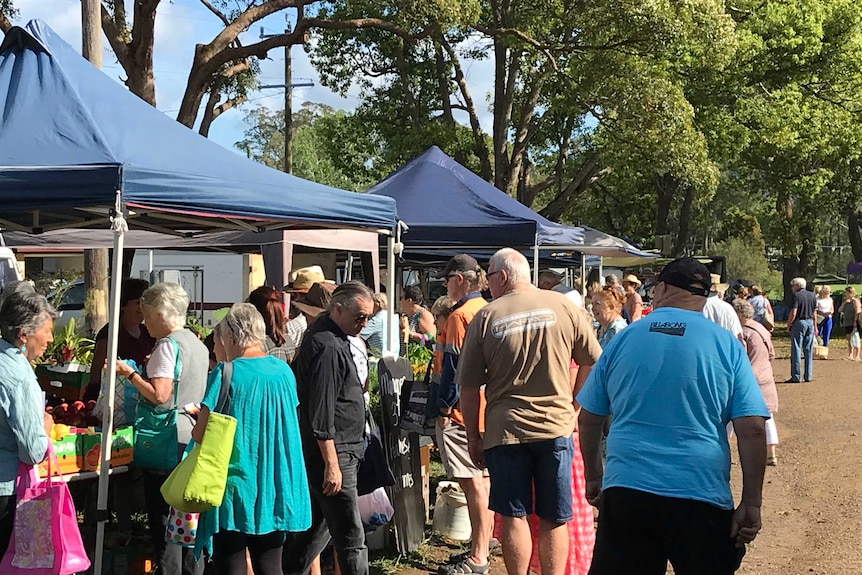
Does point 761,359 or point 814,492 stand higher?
point 761,359

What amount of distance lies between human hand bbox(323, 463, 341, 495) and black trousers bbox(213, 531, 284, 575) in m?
0.48

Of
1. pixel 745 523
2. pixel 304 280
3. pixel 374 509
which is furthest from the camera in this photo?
pixel 304 280

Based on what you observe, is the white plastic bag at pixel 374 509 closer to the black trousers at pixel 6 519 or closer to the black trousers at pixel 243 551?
the black trousers at pixel 243 551

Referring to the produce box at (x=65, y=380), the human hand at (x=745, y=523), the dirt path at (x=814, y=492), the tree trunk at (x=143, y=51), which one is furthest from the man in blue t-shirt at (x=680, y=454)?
the tree trunk at (x=143, y=51)

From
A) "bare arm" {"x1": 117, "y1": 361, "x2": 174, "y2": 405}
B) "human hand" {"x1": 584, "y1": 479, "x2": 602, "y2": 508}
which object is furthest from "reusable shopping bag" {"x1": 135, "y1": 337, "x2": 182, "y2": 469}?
"human hand" {"x1": 584, "y1": 479, "x2": 602, "y2": 508}

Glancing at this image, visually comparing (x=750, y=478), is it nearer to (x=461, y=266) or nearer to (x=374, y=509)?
(x=374, y=509)

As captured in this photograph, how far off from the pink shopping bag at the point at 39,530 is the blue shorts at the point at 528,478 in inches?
78.7

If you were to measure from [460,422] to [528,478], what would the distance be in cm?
128

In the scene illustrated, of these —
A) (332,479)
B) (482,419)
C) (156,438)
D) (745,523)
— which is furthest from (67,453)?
(745,523)

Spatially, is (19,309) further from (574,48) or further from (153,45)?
(574,48)

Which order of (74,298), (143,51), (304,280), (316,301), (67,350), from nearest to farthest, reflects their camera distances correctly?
(316,301) → (304,280) → (67,350) → (143,51) → (74,298)

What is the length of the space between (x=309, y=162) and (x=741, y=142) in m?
47.0

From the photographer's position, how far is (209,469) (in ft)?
13.4

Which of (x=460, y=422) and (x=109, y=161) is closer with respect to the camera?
(x=109, y=161)
